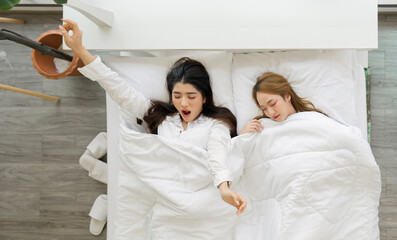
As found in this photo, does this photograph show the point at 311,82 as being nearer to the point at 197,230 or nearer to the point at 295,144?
the point at 295,144

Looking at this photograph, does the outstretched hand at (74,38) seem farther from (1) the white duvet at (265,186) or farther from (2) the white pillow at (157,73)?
(1) the white duvet at (265,186)

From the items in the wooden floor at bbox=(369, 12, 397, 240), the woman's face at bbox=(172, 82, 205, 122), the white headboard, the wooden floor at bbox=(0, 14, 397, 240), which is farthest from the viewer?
the wooden floor at bbox=(0, 14, 397, 240)

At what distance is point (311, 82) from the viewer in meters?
1.45

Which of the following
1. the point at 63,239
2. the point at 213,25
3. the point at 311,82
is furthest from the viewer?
the point at 63,239

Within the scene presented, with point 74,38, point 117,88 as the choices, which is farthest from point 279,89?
point 74,38

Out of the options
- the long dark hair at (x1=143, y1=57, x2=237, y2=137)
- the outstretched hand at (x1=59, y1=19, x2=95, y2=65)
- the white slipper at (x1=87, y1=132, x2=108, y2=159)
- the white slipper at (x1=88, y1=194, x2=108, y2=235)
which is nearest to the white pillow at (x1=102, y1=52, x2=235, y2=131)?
the long dark hair at (x1=143, y1=57, x2=237, y2=137)

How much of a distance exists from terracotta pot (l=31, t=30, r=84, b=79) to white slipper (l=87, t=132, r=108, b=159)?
41 centimetres

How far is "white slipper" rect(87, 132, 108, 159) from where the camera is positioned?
5.97 ft

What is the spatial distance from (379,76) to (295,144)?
0.73 metres

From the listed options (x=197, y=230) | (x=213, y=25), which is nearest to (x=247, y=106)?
(x=213, y=25)

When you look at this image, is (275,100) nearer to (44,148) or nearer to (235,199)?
(235,199)

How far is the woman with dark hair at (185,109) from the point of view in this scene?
133cm

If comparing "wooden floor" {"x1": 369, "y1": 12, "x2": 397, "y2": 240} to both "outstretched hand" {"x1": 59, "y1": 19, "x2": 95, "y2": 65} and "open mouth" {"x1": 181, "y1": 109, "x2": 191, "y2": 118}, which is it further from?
"outstretched hand" {"x1": 59, "y1": 19, "x2": 95, "y2": 65}

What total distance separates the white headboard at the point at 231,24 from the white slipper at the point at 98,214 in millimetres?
865
